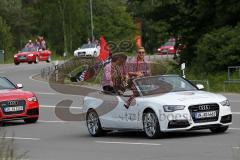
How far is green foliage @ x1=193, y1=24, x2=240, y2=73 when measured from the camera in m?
41.6

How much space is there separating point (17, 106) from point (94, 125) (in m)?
5.32

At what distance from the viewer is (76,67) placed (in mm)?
55906

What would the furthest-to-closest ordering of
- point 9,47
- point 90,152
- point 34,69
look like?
point 9,47, point 34,69, point 90,152

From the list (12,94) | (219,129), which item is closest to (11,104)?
(12,94)

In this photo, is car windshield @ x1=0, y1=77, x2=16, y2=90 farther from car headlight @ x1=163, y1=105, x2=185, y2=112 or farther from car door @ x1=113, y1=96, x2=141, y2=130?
car headlight @ x1=163, y1=105, x2=185, y2=112

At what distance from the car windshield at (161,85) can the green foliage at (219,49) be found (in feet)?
73.5

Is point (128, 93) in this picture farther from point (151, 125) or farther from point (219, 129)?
point (219, 129)

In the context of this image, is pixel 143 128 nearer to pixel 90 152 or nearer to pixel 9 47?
pixel 90 152

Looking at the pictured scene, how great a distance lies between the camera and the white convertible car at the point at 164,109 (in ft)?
58.4

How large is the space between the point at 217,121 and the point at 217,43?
2468 cm

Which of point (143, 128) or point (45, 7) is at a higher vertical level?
point (45, 7)

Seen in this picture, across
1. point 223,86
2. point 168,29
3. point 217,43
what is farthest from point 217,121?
point 168,29

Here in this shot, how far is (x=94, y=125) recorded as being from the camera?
20.4 metres

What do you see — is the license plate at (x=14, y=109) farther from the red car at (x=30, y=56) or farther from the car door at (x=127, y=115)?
the red car at (x=30, y=56)
